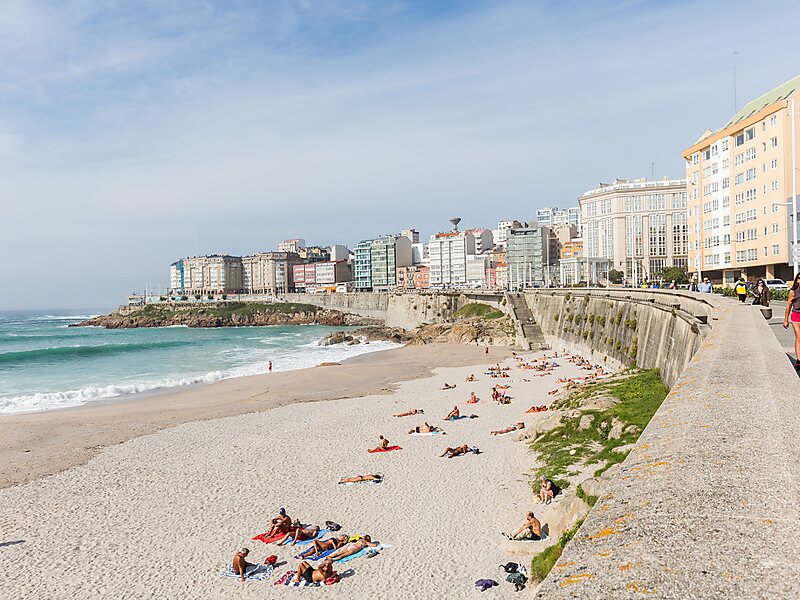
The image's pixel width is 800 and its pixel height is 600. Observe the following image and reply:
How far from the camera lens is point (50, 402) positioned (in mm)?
35344

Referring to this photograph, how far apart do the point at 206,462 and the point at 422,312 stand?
76.3 m

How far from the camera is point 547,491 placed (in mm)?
14242

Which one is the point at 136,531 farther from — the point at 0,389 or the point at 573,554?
the point at 0,389

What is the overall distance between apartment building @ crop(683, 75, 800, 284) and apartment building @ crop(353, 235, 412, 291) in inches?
4712

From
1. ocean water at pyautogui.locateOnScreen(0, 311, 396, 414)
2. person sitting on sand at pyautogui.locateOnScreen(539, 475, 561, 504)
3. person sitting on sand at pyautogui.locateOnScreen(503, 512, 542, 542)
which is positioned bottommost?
ocean water at pyautogui.locateOnScreen(0, 311, 396, 414)

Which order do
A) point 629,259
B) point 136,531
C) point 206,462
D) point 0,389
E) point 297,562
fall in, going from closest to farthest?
point 297,562, point 136,531, point 206,462, point 0,389, point 629,259

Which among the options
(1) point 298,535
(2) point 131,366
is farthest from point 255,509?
(2) point 131,366

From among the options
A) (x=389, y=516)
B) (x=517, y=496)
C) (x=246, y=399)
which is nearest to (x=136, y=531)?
(x=389, y=516)

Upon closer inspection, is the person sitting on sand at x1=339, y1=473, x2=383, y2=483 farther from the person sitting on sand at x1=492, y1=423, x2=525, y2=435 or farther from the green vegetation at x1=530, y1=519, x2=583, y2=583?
the green vegetation at x1=530, y1=519, x2=583, y2=583

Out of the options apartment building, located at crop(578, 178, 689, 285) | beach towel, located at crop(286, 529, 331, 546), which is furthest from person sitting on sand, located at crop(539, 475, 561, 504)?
apartment building, located at crop(578, 178, 689, 285)

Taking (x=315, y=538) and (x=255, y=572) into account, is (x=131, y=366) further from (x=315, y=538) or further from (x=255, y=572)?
(x=255, y=572)

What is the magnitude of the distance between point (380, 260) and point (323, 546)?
172m

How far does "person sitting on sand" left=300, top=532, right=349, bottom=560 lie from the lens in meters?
13.0

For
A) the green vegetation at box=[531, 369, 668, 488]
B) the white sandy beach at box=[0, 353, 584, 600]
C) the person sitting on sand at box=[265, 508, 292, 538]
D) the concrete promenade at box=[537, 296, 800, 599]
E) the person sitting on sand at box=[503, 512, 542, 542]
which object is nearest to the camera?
the concrete promenade at box=[537, 296, 800, 599]
